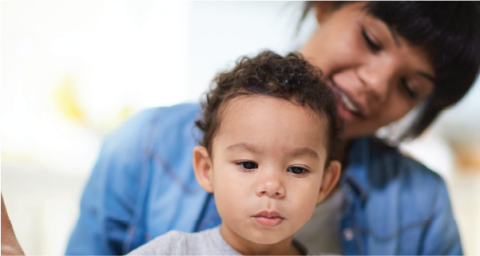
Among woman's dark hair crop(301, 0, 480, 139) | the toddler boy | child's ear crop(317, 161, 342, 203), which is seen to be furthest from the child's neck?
woman's dark hair crop(301, 0, 480, 139)

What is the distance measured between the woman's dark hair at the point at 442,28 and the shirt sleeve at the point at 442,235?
35 cm

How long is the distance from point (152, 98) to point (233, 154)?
2.65 feet

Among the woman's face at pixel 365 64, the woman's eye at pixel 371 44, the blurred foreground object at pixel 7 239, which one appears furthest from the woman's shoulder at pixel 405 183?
the blurred foreground object at pixel 7 239

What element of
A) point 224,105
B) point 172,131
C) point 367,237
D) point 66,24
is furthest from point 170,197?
point 66,24

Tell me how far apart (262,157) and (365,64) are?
42 cm

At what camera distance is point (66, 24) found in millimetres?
1361

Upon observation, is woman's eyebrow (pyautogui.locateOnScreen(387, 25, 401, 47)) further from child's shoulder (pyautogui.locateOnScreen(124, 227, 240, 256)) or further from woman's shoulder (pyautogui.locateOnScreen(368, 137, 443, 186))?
child's shoulder (pyautogui.locateOnScreen(124, 227, 240, 256))

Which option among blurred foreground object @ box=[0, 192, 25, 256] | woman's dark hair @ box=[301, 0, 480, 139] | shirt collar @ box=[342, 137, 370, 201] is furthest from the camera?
shirt collar @ box=[342, 137, 370, 201]

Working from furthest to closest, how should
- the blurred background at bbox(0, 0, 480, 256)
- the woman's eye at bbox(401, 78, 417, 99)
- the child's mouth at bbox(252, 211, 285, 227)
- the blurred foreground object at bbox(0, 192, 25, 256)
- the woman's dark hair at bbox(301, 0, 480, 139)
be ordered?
the blurred background at bbox(0, 0, 480, 256) → the woman's eye at bbox(401, 78, 417, 99) → the woman's dark hair at bbox(301, 0, 480, 139) → the child's mouth at bbox(252, 211, 285, 227) → the blurred foreground object at bbox(0, 192, 25, 256)

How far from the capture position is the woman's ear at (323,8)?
1.08m

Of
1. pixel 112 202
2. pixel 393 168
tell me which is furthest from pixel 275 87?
pixel 393 168

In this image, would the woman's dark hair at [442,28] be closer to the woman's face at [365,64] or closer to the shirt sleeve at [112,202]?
the woman's face at [365,64]

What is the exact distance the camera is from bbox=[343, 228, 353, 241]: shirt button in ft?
3.59

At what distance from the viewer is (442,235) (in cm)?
115
